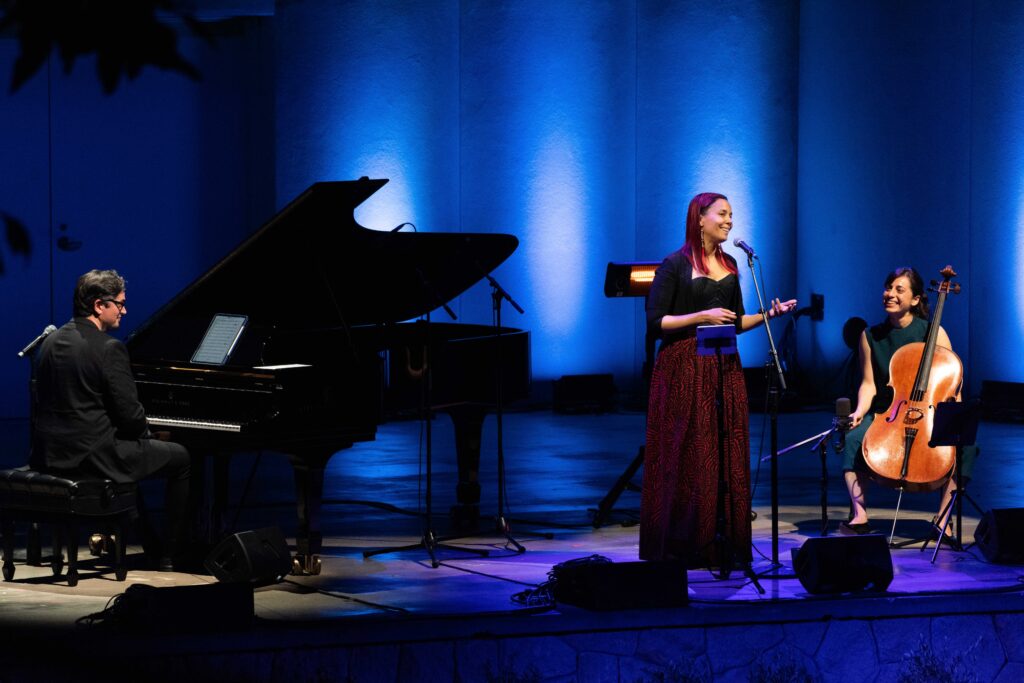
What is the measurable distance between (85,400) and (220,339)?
0.63 meters

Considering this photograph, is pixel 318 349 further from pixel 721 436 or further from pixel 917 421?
pixel 917 421

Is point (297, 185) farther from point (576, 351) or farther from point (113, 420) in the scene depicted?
point (113, 420)

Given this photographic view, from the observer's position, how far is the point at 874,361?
6270 mm

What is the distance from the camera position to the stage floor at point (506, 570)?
4754mm

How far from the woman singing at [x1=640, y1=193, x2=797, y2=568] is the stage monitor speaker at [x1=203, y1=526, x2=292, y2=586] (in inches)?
54.5

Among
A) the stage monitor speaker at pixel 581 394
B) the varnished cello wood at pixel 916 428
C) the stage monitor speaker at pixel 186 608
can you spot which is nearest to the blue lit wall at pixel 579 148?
the stage monitor speaker at pixel 581 394

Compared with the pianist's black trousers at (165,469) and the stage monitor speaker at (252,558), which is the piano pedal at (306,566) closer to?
the stage monitor speaker at (252,558)

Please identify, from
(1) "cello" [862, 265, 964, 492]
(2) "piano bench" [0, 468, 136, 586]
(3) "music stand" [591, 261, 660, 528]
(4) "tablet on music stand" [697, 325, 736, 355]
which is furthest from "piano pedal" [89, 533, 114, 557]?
(1) "cello" [862, 265, 964, 492]

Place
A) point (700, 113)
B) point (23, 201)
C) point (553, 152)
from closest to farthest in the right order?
point (23, 201)
point (553, 152)
point (700, 113)

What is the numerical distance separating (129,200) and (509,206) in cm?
287

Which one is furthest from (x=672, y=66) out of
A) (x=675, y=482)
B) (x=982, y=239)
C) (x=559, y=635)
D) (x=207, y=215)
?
(x=559, y=635)

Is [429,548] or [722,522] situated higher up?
[722,522]

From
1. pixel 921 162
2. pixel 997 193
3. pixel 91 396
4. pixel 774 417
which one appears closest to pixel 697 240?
pixel 774 417

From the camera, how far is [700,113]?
11.9m
